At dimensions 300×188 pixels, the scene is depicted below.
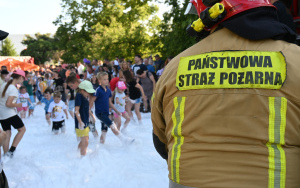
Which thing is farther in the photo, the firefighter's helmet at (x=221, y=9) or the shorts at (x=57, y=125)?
the shorts at (x=57, y=125)

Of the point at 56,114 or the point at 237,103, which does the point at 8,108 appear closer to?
the point at 56,114

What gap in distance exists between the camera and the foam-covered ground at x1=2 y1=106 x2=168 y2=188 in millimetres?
5273

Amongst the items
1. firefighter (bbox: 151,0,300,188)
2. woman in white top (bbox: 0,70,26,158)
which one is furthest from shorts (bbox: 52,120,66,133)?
firefighter (bbox: 151,0,300,188)

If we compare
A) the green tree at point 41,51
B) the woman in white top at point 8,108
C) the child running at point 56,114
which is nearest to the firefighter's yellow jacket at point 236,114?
the woman in white top at point 8,108

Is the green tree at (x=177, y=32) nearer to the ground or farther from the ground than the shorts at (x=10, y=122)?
farther from the ground

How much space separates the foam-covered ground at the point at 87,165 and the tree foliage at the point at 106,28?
1559 centimetres

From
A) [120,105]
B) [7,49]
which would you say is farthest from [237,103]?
[7,49]

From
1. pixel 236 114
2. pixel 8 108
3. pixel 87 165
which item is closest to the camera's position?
pixel 236 114

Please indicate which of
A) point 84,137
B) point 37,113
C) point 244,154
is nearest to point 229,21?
point 244,154

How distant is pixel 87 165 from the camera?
20.2 feet

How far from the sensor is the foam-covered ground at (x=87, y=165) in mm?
5273

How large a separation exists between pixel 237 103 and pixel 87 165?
16.1ft

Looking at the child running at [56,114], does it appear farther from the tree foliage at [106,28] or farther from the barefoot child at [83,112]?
the tree foliage at [106,28]

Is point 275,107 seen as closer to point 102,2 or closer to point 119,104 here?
point 119,104
